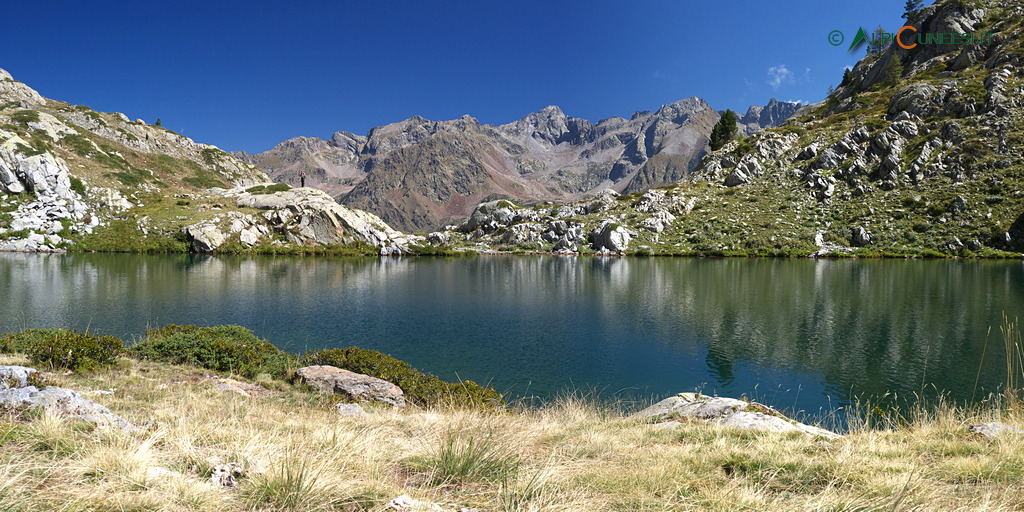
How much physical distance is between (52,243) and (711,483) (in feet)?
377

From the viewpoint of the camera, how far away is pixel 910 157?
101250 millimetres

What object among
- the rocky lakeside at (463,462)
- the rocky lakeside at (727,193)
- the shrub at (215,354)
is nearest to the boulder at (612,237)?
the rocky lakeside at (727,193)

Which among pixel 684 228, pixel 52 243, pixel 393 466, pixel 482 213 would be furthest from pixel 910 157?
pixel 52 243

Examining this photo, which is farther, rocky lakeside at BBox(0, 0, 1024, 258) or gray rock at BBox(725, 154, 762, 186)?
gray rock at BBox(725, 154, 762, 186)

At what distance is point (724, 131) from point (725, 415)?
169 m

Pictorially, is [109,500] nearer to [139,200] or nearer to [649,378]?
[649,378]

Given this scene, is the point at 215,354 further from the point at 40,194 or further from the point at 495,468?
the point at 40,194

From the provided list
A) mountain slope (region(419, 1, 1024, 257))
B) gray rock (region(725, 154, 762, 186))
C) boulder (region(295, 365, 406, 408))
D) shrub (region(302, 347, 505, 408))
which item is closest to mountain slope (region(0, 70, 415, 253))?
mountain slope (region(419, 1, 1024, 257))

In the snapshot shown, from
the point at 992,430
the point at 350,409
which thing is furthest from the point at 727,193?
the point at 350,409

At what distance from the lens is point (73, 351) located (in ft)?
44.2

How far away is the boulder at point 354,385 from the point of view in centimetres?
1411

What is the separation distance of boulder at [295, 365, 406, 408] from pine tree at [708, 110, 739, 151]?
164749mm

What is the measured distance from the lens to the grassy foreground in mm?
4410

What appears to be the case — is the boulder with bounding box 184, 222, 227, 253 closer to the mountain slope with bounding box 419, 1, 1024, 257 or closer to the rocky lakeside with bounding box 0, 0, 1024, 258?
the rocky lakeside with bounding box 0, 0, 1024, 258
